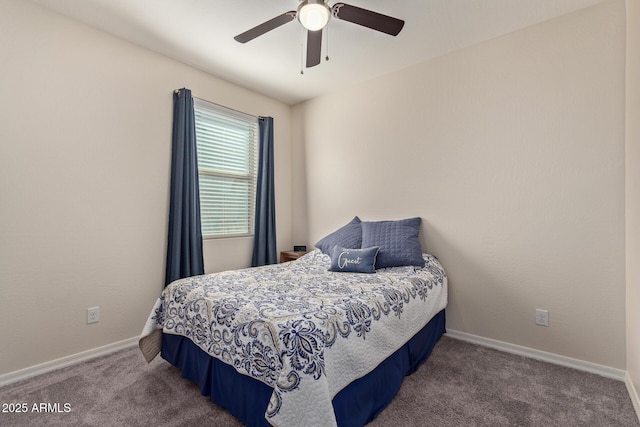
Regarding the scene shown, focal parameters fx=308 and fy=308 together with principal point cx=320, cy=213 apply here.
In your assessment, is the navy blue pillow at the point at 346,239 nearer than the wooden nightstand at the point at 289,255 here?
Yes

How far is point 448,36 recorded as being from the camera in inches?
100.0

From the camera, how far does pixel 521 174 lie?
2434 millimetres

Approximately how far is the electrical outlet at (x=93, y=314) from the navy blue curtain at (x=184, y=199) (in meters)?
0.55

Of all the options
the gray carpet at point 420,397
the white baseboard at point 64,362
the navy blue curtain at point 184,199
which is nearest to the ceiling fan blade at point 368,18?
the navy blue curtain at point 184,199

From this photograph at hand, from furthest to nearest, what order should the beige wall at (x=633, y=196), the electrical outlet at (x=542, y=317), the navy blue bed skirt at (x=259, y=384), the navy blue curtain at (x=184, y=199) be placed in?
the navy blue curtain at (x=184, y=199)
the electrical outlet at (x=542, y=317)
the beige wall at (x=633, y=196)
the navy blue bed skirt at (x=259, y=384)

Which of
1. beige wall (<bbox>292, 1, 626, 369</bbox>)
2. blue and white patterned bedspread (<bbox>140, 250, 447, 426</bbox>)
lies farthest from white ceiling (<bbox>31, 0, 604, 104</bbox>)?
blue and white patterned bedspread (<bbox>140, 250, 447, 426</bbox>)

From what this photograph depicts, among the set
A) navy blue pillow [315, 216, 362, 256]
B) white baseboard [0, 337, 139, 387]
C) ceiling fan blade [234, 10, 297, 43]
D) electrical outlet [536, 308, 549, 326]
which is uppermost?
ceiling fan blade [234, 10, 297, 43]

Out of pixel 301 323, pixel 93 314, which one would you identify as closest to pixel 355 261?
pixel 301 323

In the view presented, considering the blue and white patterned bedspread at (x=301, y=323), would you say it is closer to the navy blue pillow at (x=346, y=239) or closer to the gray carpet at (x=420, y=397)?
the gray carpet at (x=420, y=397)

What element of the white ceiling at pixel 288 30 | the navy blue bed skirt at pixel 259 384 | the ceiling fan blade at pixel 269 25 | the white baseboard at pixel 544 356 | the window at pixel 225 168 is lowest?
the white baseboard at pixel 544 356

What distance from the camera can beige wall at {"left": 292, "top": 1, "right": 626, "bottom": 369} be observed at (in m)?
2.12

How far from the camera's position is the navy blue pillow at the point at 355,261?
2.55 m

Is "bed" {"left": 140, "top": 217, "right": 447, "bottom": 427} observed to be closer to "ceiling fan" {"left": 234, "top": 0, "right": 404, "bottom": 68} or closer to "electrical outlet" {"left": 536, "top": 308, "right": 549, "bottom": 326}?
"electrical outlet" {"left": 536, "top": 308, "right": 549, "bottom": 326}

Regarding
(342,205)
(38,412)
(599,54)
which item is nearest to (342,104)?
(342,205)
